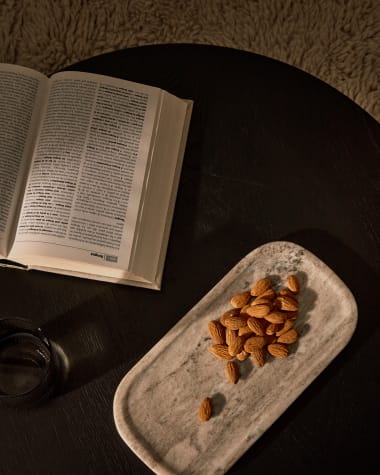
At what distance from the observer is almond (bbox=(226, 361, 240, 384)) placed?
2.44 ft

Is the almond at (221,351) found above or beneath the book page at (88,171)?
beneath

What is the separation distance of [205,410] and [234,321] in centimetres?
11

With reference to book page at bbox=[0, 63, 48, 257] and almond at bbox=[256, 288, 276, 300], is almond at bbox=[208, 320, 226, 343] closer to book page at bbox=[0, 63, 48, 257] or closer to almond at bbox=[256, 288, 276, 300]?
almond at bbox=[256, 288, 276, 300]

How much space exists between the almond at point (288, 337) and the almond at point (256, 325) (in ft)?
0.07

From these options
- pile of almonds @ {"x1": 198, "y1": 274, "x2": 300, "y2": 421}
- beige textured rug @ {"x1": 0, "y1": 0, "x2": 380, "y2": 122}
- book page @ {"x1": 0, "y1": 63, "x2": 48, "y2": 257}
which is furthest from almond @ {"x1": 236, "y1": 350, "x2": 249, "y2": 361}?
beige textured rug @ {"x1": 0, "y1": 0, "x2": 380, "y2": 122}

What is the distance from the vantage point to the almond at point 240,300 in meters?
0.76

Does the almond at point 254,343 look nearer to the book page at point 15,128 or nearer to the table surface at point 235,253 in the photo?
the table surface at point 235,253

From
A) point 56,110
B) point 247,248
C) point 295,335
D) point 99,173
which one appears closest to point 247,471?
point 295,335

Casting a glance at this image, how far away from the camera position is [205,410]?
73 cm

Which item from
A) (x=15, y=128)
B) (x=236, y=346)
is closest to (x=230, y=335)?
(x=236, y=346)

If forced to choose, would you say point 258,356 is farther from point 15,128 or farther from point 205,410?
point 15,128

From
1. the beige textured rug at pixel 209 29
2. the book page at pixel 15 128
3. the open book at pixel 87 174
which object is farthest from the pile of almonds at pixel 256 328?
the beige textured rug at pixel 209 29

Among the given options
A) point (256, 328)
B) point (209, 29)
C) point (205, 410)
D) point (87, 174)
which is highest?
point (209, 29)

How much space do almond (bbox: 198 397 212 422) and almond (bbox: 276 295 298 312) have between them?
0.47 feet
